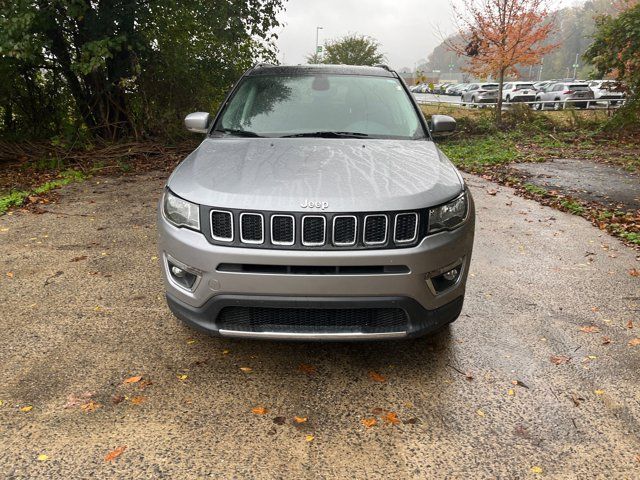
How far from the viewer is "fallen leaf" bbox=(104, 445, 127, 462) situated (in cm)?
230

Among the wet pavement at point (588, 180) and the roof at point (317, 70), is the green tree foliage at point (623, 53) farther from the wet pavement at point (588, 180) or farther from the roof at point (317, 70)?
the roof at point (317, 70)

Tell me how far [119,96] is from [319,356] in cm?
939

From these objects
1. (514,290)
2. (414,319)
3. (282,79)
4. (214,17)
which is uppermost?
(214,17)

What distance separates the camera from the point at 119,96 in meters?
10.7

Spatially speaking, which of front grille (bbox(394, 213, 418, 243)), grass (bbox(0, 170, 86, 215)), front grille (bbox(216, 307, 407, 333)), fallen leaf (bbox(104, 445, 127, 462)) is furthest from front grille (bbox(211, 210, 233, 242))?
grass (bbox(0, 170, 86, 215))

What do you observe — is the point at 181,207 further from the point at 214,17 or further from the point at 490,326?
the point at 214,17

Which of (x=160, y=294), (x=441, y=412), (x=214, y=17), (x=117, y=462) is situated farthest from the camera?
(x=214, y=17)

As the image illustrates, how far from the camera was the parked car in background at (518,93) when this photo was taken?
1111 inches

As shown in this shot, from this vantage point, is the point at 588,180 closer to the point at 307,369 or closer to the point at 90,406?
the point at 307,369

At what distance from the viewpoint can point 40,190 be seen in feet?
24.6

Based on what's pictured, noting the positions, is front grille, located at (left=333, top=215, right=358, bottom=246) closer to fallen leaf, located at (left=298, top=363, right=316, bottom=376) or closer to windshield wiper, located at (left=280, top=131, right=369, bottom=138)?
fallen leaf, located at (left=298, top=363, right=316, bottom=376)

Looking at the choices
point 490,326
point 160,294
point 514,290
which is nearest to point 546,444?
point 490,326

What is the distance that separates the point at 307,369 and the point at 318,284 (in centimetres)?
76

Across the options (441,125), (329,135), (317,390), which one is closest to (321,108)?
(329,135)
